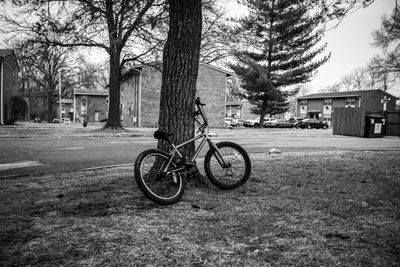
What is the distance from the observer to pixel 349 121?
22.5 m

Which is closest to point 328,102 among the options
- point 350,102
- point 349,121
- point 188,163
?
point 350,102

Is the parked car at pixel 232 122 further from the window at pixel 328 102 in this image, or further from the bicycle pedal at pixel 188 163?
the bicycle pedal at pixel 188 163

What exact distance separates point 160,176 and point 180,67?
1591 millimetres

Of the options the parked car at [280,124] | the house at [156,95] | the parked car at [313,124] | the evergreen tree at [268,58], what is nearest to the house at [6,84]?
the house at [156,95]

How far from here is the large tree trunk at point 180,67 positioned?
14.2ft

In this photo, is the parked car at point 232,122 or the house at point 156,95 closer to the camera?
the house at point 156,95

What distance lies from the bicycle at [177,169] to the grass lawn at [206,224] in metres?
0.18

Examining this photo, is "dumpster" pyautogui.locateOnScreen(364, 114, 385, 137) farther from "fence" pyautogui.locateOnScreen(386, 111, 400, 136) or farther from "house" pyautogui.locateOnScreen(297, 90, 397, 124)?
"house" pyautogui.locateOnScreen(297, 90, 397, 124)

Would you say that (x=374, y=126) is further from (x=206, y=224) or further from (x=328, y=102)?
(x=328, y=102)

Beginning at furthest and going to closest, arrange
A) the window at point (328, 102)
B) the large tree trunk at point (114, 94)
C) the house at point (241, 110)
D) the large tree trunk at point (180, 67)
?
1. the house at point (241, 110)
2. the window at point (328, 102)
3. the large tree trunk at point (114, 94)
4. the large tree trunk at point (180, 67)

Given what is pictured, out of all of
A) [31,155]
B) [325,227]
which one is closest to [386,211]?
[325,227]

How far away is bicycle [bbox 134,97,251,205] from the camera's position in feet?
12.3

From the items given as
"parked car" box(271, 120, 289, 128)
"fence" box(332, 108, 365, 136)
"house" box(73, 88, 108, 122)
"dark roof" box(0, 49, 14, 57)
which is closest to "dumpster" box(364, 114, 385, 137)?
"fence" box(332, 108, 365, 136)

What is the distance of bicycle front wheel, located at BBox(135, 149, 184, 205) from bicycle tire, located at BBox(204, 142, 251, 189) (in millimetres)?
757
